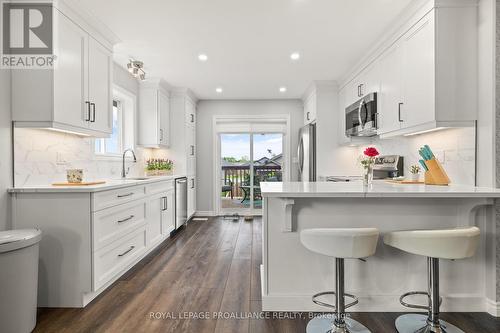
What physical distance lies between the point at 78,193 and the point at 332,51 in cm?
313

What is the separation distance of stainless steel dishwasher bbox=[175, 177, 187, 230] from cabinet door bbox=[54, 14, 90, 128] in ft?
6.85

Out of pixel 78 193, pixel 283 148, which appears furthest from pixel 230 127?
pixel 78 193

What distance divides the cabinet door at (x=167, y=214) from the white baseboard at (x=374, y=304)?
2197 mm

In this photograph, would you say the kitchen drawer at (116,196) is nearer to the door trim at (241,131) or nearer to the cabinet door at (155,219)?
the cabinet door at (155,219)

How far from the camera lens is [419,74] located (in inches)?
98.3

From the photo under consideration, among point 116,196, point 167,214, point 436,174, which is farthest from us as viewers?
point 167,214

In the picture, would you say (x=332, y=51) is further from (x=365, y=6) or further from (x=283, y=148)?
(x=283, y=148)

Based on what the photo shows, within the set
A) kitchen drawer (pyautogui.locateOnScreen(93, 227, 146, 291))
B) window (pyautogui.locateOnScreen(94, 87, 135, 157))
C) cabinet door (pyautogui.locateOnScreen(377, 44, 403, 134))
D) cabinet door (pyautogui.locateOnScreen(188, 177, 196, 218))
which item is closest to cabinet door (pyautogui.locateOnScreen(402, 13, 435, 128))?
cabinet door (pyautogui.locateOnScreen(377, 44, 403, 134))

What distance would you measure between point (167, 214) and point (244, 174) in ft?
8.10

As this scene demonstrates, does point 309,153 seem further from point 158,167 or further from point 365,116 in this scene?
point 158,167

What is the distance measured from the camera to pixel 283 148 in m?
6.14

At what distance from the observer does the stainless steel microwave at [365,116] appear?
3311 mm

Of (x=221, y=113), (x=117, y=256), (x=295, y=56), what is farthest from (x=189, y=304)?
(x=221, y=113)

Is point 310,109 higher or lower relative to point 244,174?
higher
